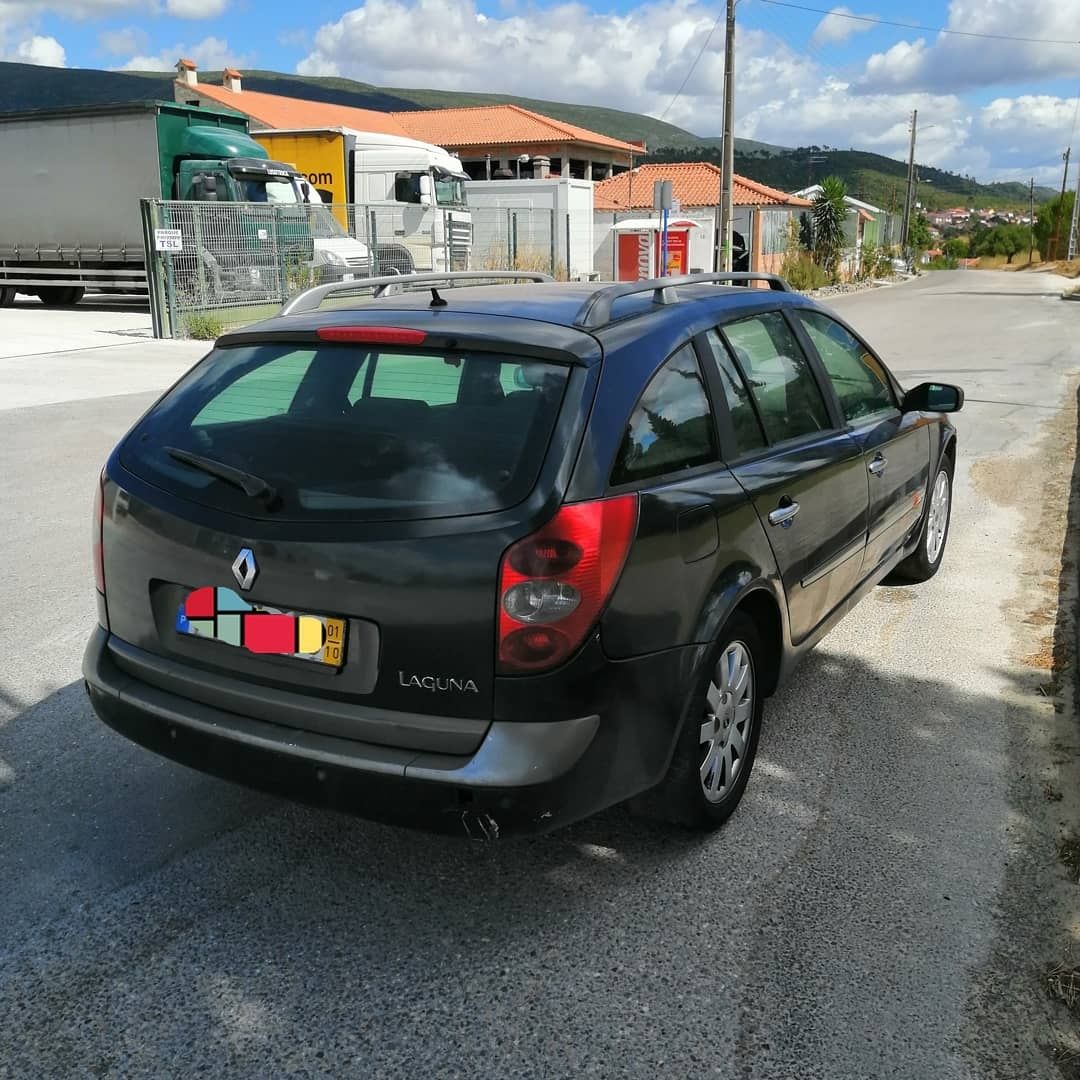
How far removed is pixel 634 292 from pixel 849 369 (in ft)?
5.08

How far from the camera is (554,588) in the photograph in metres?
2.62

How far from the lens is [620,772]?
2.81 meters

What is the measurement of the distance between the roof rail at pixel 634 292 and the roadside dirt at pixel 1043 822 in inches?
75.2

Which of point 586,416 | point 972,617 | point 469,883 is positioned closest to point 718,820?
point 469,883

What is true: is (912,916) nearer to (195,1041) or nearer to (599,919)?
(599,919)

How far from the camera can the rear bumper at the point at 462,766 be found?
2.62 m

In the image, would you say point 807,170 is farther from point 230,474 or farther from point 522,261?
point 230,474

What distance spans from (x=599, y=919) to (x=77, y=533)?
495 centimetres

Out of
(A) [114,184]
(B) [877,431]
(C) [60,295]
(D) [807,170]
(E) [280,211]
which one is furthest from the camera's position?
(D) [807,170]

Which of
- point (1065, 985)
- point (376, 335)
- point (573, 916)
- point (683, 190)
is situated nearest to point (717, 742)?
point (573, 916)

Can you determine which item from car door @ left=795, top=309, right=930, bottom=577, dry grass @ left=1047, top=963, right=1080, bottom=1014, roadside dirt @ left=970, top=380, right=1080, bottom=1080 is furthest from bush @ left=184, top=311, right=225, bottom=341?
dry grass @ left=1047, top=963, right=1080, bottom=1014

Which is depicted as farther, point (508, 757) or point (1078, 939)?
point (1078, 939)

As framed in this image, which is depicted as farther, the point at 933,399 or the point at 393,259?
the point at 393,259

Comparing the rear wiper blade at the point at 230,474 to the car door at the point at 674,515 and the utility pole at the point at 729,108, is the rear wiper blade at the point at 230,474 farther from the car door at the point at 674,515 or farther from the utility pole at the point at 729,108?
the utility pole at the point at 729,108
